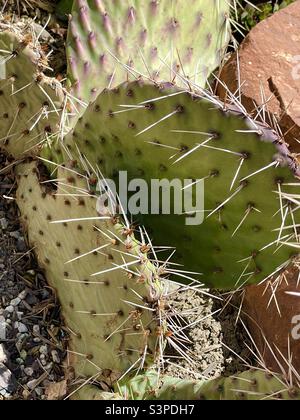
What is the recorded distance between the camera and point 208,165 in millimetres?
2006

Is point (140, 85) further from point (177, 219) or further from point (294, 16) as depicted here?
point (294, 16)

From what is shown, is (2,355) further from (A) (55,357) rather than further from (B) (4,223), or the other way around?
(B) (4,223)

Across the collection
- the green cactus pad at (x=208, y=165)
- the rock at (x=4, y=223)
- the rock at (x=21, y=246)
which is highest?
the green cactus pad at (x=208, y=165)

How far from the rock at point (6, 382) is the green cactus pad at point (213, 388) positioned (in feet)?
1.22

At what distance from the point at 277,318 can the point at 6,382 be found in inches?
34.0

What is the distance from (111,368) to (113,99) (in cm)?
70

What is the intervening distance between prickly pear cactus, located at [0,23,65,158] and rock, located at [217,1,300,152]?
69 centimetres

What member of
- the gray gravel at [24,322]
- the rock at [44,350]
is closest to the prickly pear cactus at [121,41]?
Answer: the gray gravel at [24,322]

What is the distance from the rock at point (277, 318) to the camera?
98.7 inches

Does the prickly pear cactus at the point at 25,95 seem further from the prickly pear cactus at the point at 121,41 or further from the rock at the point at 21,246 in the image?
the rock at the point at 21,246

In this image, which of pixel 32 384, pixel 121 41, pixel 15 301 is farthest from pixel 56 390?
pixel 121 41
